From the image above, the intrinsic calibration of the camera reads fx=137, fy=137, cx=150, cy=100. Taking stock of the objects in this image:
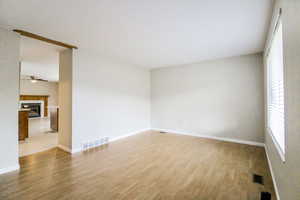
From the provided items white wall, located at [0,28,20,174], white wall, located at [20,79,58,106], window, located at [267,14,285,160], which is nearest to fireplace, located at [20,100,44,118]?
A: white wall, located at [20,79,58,106]

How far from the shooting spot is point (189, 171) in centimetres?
241

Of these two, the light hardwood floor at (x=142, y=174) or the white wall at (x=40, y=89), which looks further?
the white wall at (x=40, y=89)

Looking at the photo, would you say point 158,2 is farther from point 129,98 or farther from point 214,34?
point 129,98

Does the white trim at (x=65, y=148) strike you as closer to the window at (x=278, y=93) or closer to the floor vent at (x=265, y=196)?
the floor vent at (x=265, y=196)

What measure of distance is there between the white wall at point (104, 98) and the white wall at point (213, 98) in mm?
940

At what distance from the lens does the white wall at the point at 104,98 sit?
3.35 meters

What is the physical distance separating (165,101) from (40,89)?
8420 millimetres

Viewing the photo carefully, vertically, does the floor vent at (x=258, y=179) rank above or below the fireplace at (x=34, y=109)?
below

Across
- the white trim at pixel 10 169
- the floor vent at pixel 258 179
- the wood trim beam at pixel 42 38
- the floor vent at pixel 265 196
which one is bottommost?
the floor vent at pixel 265 196

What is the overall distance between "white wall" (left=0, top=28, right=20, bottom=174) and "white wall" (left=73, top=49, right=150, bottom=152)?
101cm

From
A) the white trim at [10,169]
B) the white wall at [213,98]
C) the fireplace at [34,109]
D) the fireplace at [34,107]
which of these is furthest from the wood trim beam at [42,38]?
the fireplace at [34,109]

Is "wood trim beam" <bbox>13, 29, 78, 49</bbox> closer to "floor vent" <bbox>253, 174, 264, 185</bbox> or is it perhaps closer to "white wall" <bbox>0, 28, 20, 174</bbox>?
"white wall" <bbox>0, 28, 20, 174</bbox>

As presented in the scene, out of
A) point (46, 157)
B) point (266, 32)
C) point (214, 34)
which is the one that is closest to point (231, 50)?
point (266, 32)

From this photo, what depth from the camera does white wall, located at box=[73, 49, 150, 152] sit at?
335cm
